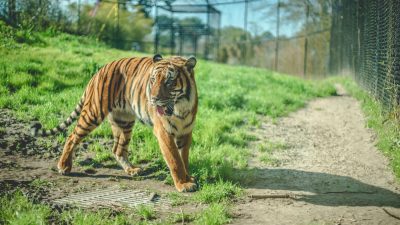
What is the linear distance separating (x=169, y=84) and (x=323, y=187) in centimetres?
198

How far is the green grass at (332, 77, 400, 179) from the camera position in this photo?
5159mm

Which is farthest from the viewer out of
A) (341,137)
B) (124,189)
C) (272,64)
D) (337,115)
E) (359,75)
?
(272,64)

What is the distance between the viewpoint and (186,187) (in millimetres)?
4449

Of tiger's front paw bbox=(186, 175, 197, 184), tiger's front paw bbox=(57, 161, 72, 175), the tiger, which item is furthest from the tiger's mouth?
tiger's front paw bbox=(57, 161, 72, 175)

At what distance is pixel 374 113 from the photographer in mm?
7176

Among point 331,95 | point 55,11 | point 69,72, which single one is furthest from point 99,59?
point 331,95

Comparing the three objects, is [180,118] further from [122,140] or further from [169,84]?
[122,140]

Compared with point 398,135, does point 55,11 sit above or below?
above

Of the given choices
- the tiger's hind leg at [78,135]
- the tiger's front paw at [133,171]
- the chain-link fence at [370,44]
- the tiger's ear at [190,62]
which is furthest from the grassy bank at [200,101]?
the chain-link fence at [370,44]

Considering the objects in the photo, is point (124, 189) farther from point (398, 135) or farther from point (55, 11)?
point (55, 11)

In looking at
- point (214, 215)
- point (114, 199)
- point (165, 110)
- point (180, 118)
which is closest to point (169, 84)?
point (165, 110)

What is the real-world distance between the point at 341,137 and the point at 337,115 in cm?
186

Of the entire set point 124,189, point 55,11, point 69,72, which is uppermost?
point 55,11

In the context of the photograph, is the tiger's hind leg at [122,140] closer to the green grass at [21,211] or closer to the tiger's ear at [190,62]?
the tiger's ear at [190,62]
